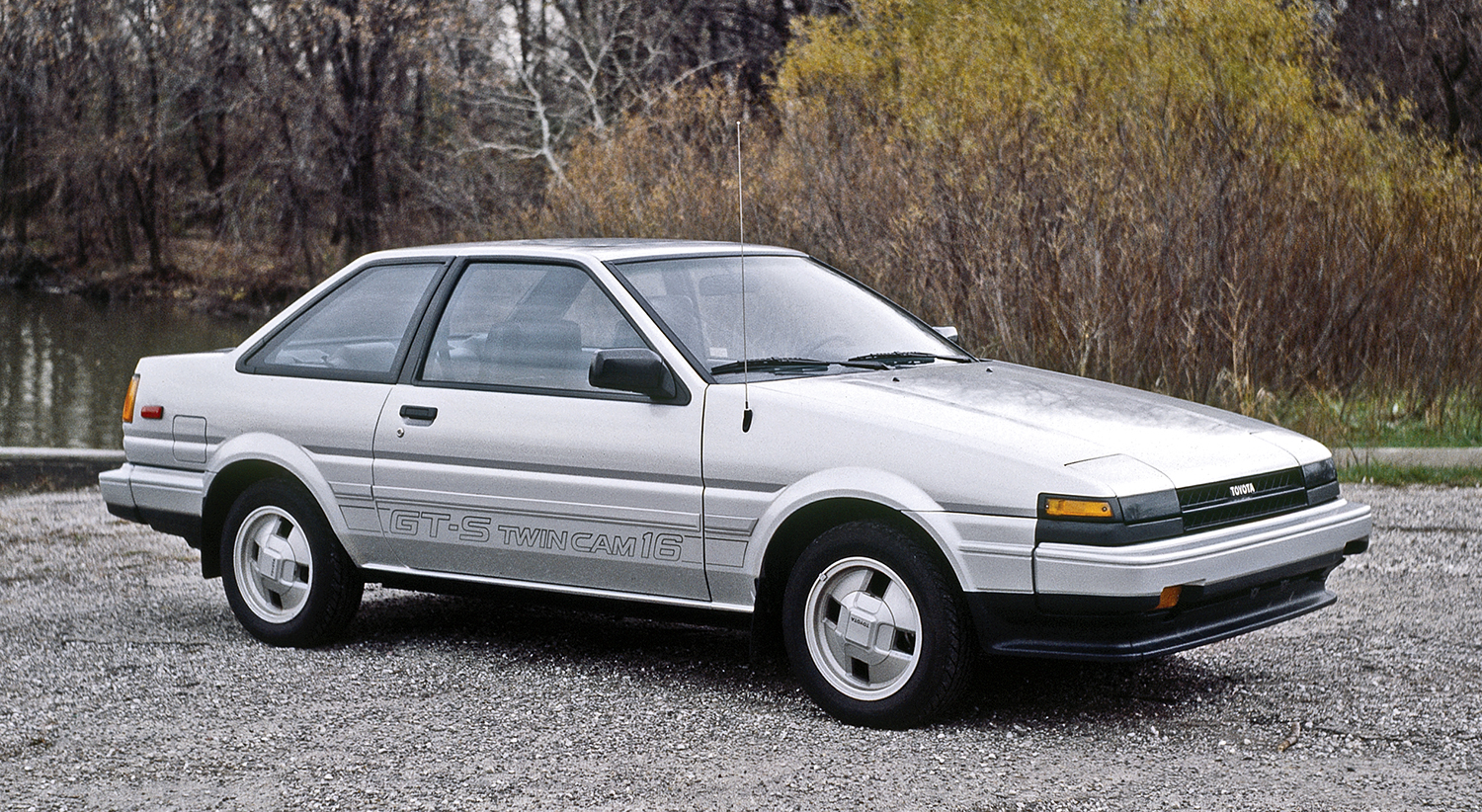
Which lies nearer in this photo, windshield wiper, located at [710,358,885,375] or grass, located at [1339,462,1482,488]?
windshield wiper, located at [710,358,885,375]

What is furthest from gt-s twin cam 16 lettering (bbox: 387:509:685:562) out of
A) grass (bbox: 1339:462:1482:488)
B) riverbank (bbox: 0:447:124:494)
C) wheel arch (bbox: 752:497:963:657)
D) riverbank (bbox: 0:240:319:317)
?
riverbank (bbox: 0:240:319:317)

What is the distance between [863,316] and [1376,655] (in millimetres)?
2203

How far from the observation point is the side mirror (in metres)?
5.20

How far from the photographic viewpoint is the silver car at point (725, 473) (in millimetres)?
4695

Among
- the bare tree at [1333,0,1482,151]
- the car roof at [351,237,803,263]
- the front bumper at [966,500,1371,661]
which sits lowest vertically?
the front bumper at [966,500,1371,661]

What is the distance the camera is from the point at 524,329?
575 centimetres

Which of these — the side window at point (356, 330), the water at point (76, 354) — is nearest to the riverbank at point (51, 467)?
the water at point (76, 354)

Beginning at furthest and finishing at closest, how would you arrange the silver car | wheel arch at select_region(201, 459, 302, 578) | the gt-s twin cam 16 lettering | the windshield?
wheel arch at select_region(201, 459, 302, 578)
the windshield
the gt-s twin cam 16 lettering
the silver car

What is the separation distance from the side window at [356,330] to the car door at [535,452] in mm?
187

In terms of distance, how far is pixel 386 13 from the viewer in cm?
3506

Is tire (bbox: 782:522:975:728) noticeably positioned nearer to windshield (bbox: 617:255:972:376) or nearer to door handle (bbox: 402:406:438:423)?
windshield (bbox: 617:255:972:376)

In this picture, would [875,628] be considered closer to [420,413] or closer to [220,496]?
[420,413]

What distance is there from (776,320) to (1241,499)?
1703mm

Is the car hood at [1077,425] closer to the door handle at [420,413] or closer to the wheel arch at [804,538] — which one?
the wheel arch at [804,538]
